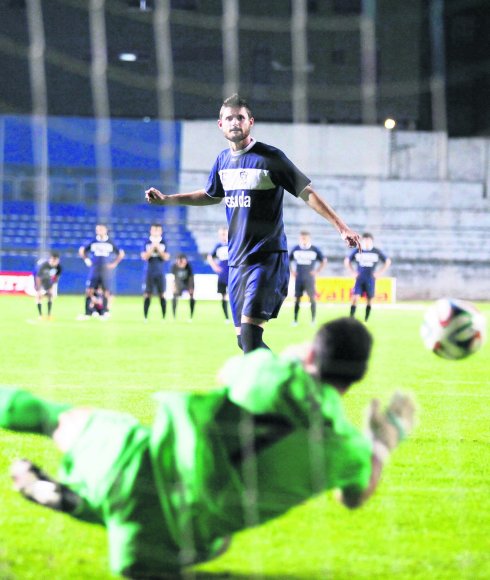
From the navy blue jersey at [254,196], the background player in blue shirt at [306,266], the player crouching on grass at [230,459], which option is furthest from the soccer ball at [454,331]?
the background player in blue shirt at [306,266]

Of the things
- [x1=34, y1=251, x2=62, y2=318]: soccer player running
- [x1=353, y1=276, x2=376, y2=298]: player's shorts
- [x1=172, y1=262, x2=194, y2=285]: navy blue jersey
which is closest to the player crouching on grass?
[x1=34, y1=251, x2=62, y2=318]: soccer player running

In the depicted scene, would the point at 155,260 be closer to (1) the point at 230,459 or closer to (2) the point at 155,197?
(2) the point at 155,197

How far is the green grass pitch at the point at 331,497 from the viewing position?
11.8 ft

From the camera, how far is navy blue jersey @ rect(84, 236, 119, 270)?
2011 centimetres

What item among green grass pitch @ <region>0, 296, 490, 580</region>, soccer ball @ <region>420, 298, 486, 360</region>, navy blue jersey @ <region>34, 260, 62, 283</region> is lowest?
green grass pitch @ <region>0, 296, 490, 580</region>

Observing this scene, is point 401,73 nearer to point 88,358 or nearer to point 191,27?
point 191,27

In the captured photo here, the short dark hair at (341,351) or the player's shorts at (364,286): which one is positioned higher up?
the short dark hair at (341,351)

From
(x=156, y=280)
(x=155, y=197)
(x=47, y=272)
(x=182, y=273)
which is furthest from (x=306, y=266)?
(x=155, y=197)

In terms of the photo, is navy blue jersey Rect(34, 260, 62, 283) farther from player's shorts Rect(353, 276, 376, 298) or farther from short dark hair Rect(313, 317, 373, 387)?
short dark hair Rect(313, 317, 373, 387)

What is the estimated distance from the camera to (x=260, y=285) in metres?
6.61

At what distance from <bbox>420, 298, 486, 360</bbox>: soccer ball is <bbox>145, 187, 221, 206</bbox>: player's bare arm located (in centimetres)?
204

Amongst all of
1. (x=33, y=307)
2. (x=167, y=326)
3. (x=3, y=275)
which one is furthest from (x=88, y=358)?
(x=3, y=275)

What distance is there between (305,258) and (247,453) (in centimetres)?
1703

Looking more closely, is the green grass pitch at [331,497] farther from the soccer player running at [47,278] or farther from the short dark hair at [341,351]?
the soccer player running at [47,278]
